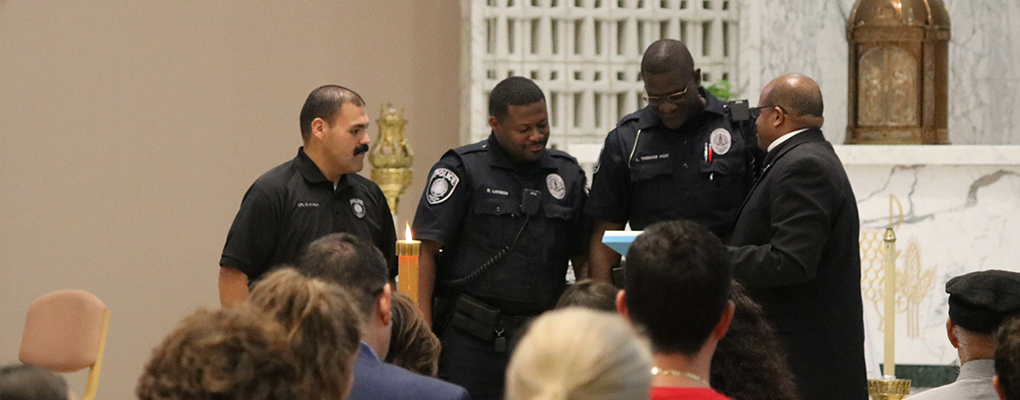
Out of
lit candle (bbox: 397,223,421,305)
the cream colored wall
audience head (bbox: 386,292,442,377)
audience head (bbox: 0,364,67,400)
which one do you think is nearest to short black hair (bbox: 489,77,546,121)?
lit candle (bbox: 397,223,421,305)

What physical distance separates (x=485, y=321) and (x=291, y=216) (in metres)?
0.68

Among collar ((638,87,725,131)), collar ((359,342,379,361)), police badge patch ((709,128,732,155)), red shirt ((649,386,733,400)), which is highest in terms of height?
collar ((638,87,725,131))

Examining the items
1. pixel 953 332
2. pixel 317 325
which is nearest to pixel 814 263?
pixel 953 332

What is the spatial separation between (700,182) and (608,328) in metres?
2.35

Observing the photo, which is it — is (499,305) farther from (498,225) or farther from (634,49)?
(634,49)

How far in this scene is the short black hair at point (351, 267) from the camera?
7.36 feet

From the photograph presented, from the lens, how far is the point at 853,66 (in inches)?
219

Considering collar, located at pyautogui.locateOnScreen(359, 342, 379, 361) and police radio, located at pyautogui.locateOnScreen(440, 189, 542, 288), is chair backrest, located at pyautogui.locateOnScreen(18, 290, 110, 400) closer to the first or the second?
police radio, located at pyautogui.locateOnScreen(440, 189, 542, 288)

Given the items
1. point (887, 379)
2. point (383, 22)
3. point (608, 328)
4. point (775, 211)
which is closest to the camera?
point (608, 328)

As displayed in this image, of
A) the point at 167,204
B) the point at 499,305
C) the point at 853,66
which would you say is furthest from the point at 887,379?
the point at 167,204

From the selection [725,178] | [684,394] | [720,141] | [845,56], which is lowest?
[684,394]

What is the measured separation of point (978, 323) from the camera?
2.32m

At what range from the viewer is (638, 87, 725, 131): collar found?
3555 mm

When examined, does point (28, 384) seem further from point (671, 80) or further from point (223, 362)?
point (671, 80)
